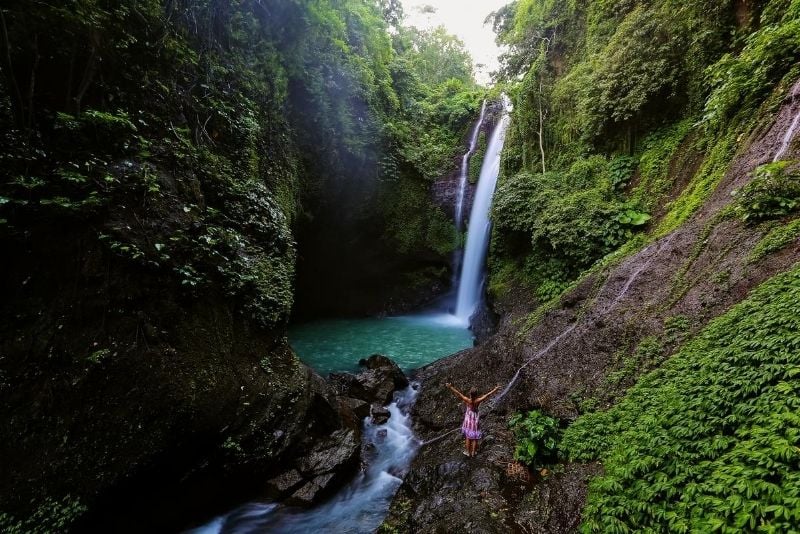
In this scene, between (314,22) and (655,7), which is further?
(314,22)

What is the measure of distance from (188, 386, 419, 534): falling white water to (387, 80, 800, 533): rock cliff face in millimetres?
444

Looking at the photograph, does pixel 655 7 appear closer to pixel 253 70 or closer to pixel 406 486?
pixel 253 70

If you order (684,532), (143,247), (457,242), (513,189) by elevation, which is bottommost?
(684,532)

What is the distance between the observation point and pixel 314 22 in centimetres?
971

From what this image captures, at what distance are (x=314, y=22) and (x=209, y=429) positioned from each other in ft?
31.9

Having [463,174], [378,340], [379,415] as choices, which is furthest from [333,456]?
[463,174]

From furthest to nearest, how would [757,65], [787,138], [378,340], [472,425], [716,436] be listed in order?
1. [378,340]
2. [757,65]
3. [472,425]
4. [787,138]
5. [716,436]

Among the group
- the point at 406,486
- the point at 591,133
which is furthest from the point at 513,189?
the point at 406,486

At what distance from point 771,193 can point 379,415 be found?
7.03m

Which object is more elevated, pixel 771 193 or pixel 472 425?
pixel 771 193

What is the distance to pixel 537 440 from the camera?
4789mm

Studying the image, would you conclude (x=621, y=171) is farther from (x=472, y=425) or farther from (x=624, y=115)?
(x=472, y=425)

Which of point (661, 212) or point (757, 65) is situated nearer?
point (757, 65)

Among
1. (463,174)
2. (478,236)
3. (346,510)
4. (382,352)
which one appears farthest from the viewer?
(463,174)
